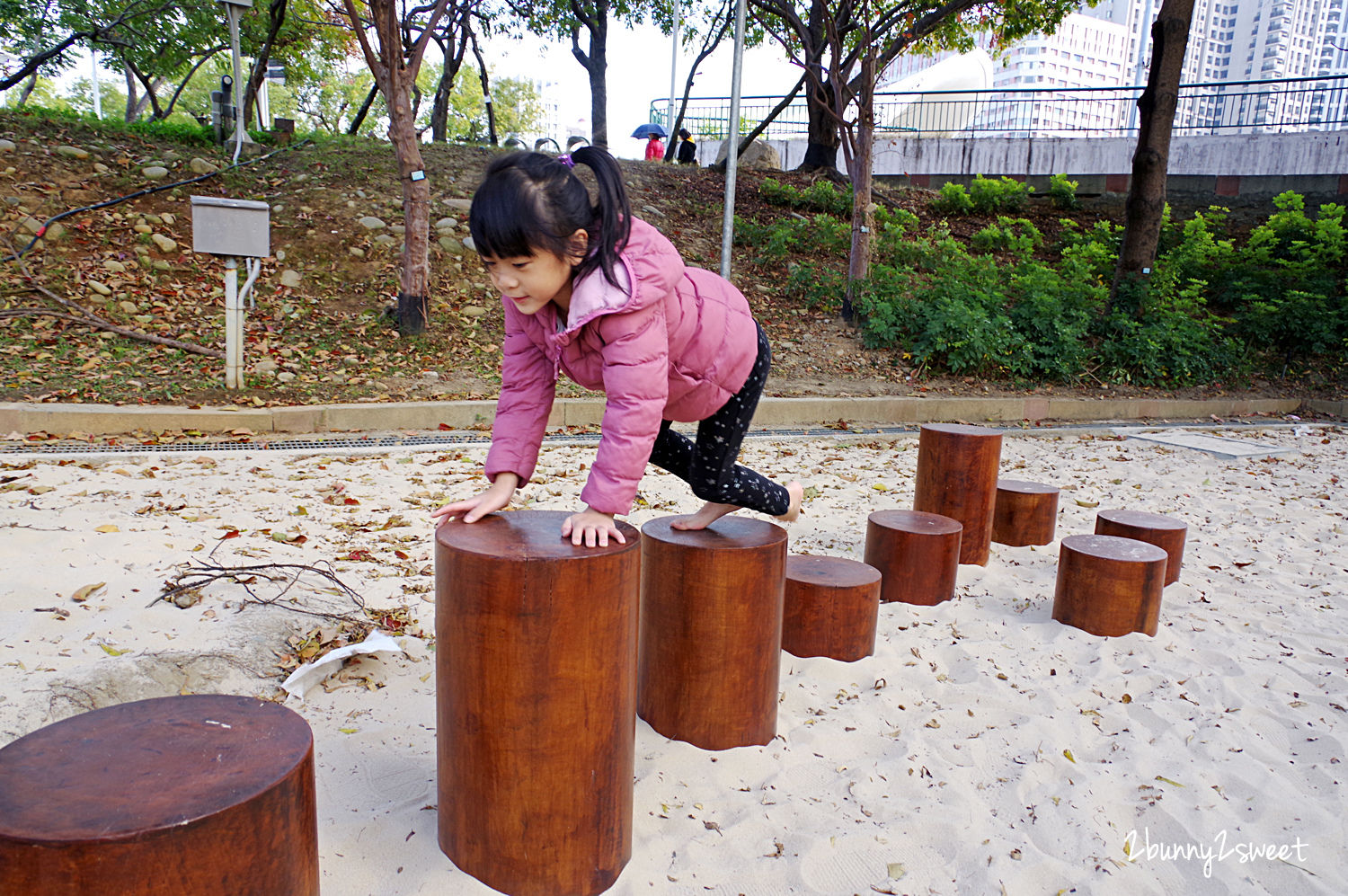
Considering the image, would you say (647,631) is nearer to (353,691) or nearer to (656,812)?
(656,812)

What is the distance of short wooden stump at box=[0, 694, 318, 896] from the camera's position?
1276 millimetres

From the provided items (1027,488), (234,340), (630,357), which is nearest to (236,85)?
(234,340)

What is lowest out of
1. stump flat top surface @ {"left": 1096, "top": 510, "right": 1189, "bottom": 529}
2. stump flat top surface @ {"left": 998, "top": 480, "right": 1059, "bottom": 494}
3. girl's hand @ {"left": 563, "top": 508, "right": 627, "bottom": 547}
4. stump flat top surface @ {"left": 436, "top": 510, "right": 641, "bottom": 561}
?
stump flat top surface @ {"left": 1096, "top": 510, "right": 1189, "bottom": 529}

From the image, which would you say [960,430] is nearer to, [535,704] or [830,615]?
[830,615]

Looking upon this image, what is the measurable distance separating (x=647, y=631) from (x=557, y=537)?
0.85m

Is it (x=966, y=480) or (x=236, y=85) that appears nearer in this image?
(x=966, y=480)

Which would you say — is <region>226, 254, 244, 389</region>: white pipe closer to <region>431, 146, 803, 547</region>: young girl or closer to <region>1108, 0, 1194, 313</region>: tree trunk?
<region>431, 146, 803, 547</region>: young girl

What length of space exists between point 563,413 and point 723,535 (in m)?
4.96

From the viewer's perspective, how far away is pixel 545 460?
6.24 meters

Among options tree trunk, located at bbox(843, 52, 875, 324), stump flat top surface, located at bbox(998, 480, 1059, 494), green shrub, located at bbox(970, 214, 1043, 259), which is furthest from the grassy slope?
stump flat top surface, located at bbox(998, 480, 1059, 494)

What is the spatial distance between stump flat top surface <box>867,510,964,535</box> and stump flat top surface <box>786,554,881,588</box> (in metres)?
0.49

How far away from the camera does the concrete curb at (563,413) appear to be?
6230mm

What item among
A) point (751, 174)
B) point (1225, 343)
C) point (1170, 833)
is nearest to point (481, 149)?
point (751, 174)

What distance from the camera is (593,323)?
221 cm
